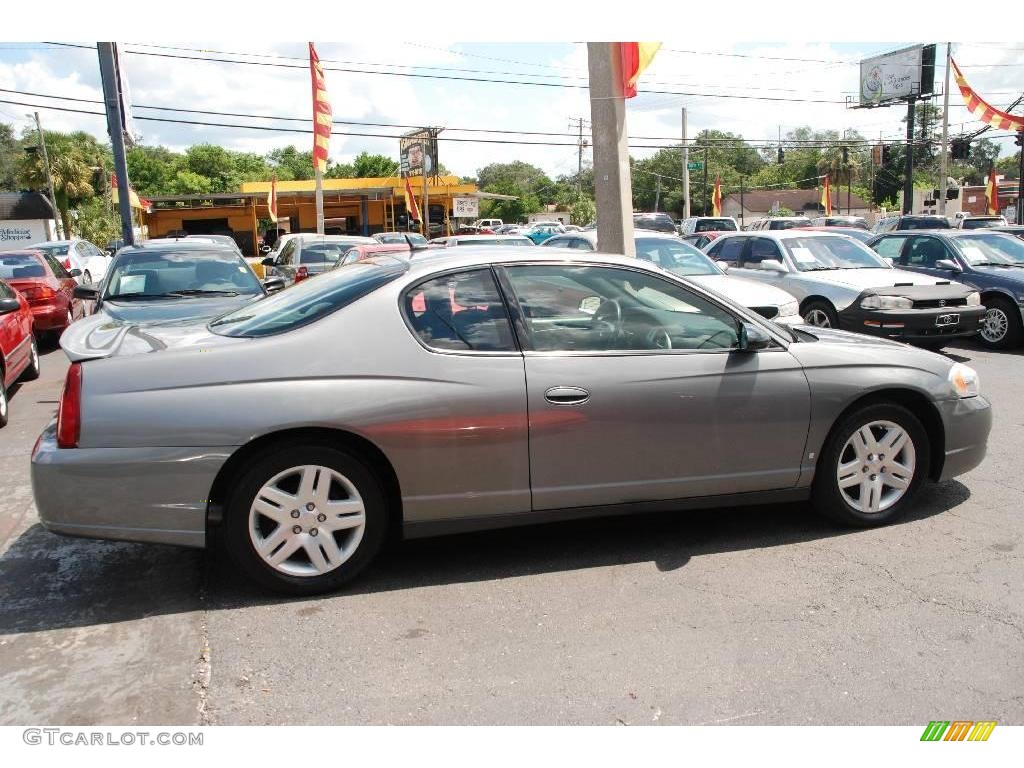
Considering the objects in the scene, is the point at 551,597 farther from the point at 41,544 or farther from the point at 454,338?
the point at 41,544

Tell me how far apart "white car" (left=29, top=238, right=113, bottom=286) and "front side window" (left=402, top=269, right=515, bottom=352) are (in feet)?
51.6

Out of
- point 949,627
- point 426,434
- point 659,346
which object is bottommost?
point 949,627

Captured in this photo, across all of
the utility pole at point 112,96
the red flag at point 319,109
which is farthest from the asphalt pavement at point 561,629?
the red flag at point 319,109

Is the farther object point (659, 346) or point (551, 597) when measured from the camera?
point (659, 346)

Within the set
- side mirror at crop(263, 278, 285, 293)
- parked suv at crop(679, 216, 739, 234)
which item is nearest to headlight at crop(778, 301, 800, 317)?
side mirror at crop(263, 278, 285, 293)

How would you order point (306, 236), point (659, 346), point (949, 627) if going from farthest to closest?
point (306, 236) < point (659, 346) < point (949, 627)

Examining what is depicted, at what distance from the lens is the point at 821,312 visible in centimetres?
1112

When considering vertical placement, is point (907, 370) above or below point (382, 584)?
above

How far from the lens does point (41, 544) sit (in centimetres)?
478

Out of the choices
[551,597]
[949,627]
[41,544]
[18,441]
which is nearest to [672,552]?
[551,597]

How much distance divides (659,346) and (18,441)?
220 inches

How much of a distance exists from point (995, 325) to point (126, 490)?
36.3ft

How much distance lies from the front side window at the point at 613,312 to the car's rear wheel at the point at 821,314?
6898mm

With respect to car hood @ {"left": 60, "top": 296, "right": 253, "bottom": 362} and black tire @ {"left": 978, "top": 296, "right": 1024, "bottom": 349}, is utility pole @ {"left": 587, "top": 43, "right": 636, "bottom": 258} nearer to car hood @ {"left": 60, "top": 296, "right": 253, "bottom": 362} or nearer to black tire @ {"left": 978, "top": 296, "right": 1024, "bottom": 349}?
black tire @ {"left": 978, "top": 296, "right": 1024, "bottom": 349}
